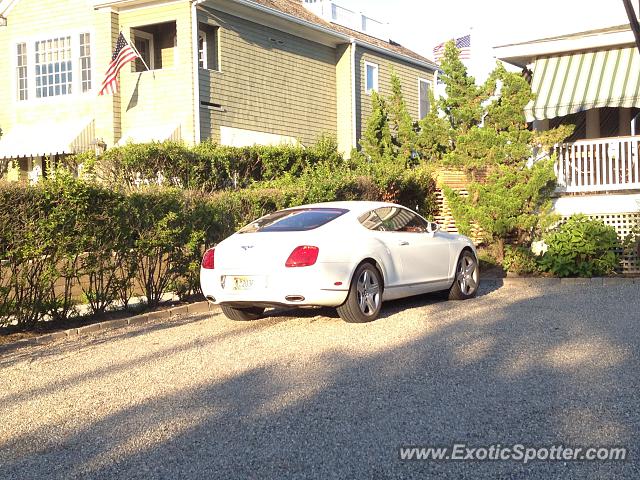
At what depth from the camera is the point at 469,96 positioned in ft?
61.2

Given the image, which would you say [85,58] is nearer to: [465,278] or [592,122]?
[592,122]

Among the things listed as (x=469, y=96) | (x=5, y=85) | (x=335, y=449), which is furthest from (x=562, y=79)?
(x=5, y=85)

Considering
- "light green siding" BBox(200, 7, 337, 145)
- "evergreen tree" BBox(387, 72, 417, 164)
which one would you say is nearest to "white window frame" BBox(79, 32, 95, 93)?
"light green siding" BBox(200, 7, 337, 145)

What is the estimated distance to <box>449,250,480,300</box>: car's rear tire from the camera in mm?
12684

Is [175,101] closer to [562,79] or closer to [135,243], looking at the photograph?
[562,79]

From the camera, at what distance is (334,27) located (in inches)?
1135

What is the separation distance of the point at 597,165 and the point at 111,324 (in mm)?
10985

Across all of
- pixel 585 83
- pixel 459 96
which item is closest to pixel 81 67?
pixel 459 96

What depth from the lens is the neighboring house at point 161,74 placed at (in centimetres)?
2355

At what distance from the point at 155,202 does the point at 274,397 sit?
5.89 metres

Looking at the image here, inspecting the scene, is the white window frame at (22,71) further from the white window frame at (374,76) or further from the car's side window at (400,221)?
the car's side window at (400,221)

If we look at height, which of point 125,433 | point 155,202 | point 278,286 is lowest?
point 125,433

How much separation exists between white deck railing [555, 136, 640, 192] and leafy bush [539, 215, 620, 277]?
158cm

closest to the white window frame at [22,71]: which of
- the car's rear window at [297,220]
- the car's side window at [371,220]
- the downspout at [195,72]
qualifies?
the downspout at [195,72]
